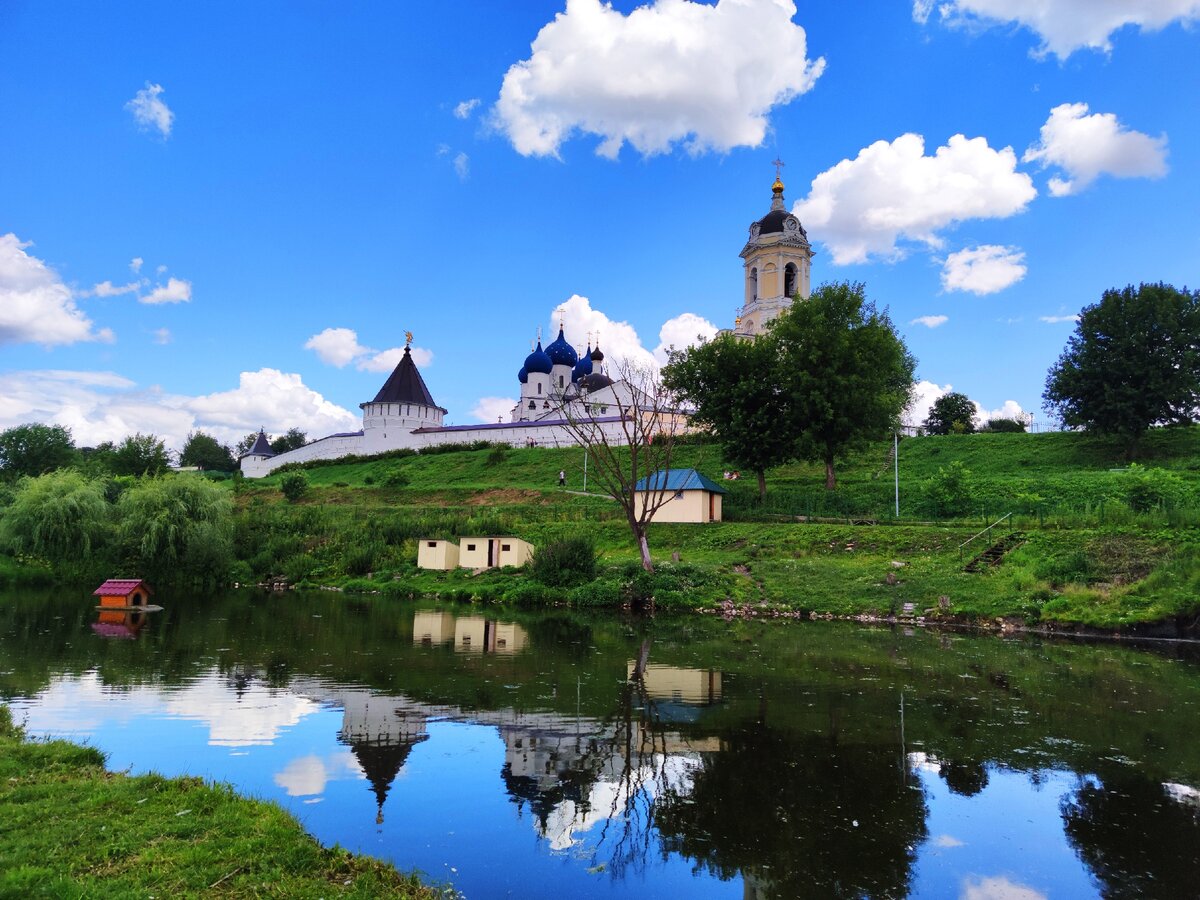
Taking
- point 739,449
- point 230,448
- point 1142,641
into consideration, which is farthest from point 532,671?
point 230,448

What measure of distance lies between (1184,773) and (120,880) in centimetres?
1086

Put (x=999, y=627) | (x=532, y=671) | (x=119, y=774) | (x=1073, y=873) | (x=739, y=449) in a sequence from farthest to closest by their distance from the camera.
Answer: (x=739, y=449)
(x=999, y=627)
(x=532, y=671)
(x=119, y=774)
(x=1073, y=873)

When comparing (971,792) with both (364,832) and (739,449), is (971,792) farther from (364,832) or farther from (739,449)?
(739,449)

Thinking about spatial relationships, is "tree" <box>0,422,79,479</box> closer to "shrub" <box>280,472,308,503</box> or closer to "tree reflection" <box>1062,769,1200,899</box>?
"shrub" <box>280,472,308,503</box>

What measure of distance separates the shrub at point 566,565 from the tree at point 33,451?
219ft

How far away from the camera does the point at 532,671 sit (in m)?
14.3

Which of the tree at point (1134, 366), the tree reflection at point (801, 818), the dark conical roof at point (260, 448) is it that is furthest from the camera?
the dark conical roof at point (260, 448)

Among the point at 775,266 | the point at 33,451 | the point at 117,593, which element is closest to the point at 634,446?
the point at 117,593

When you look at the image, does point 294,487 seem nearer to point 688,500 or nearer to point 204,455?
point 688,500

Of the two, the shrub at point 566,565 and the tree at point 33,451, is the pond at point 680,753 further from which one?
the tree at point 33,451

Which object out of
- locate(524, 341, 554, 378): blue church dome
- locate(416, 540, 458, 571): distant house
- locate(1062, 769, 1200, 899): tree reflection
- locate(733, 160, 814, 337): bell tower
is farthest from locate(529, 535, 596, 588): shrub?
locate(524, 341, 554, 378): blue church dome

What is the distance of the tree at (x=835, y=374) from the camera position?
35.8m

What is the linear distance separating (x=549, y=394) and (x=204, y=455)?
58.9 m

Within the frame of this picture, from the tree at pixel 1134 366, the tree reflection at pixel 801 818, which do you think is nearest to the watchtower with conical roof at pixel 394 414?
the tree at pixel 1134 366
